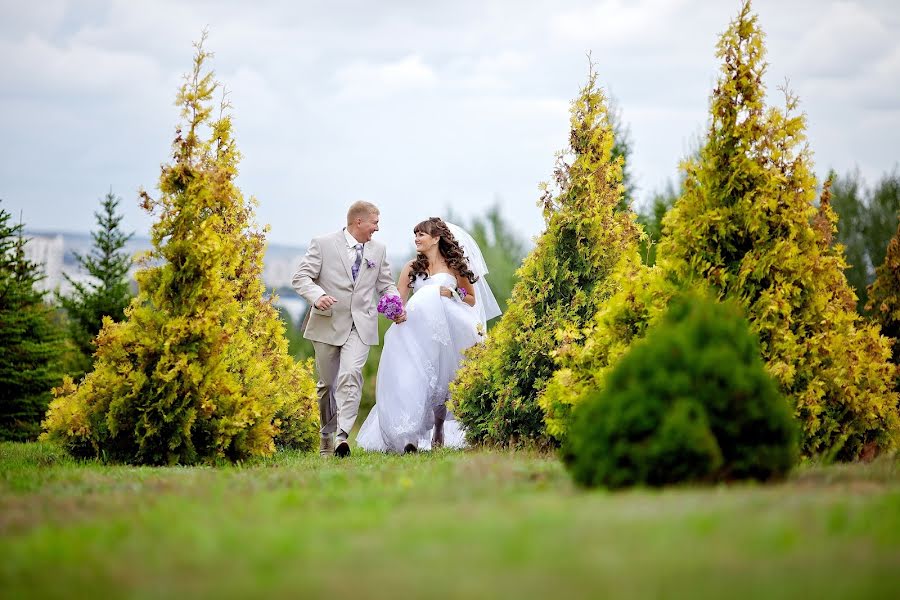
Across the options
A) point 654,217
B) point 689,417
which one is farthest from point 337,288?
point 654,217

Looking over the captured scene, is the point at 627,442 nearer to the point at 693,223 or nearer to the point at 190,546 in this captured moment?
the point at 190,546

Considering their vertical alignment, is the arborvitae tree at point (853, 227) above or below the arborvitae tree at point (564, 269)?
above

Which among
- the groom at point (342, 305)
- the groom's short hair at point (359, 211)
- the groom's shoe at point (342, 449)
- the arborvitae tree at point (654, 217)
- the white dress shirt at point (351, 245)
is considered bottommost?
the groom's shoe at point (342, 449)

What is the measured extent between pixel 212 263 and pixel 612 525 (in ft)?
22.0

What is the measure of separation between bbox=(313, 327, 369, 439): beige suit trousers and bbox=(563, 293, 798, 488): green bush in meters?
5.88

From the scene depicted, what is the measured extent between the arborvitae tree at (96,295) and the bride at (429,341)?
720 cm

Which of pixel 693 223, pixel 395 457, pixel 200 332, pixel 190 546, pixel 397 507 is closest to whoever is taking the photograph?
pixel 190 546

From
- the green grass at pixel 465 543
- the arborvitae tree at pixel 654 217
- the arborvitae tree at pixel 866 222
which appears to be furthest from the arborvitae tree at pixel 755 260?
the arborvitae tree at pixel 866 222

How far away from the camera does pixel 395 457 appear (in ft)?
36.3

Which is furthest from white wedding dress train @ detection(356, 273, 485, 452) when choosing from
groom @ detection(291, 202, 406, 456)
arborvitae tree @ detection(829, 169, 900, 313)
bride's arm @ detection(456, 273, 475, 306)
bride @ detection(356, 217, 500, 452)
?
arborvitae tree @ detection(829, 169, 900, 313)

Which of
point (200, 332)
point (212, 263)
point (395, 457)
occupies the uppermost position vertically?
point (212, 263)

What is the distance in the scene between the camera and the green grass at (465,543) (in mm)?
3693

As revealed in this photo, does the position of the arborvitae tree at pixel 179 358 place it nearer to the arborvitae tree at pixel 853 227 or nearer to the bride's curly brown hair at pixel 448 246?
the bride's curly brown hair at pixel 448 246

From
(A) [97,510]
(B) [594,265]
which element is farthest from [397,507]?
(B) [594,265]
